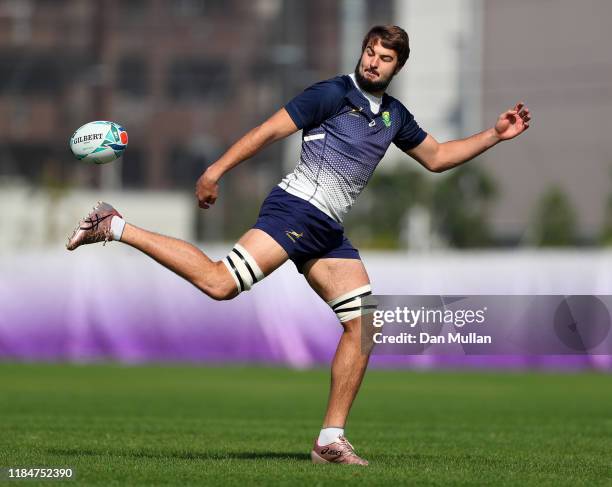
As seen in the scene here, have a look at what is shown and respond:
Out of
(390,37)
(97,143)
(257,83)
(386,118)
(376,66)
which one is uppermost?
(257,83)

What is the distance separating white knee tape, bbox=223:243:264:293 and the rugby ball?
1060 mm

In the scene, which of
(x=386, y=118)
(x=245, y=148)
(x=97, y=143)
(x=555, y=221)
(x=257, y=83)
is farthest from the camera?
(x=257, y=83)

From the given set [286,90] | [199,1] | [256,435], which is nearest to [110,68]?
[199,1]

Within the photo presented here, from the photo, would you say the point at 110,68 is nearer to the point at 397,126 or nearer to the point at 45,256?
the point at 45,256

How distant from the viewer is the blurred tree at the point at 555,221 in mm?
42531

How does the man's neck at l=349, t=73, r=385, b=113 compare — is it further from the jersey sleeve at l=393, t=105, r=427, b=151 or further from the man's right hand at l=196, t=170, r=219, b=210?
the man's right hand at l=196, t=170, r=219, b=210

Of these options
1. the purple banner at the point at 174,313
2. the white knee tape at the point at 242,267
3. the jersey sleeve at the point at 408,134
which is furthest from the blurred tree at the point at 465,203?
the white knee tape at the point at 242,267

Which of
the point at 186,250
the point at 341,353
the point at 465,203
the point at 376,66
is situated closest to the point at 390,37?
the point at 376,66

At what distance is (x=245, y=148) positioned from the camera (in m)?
7.80

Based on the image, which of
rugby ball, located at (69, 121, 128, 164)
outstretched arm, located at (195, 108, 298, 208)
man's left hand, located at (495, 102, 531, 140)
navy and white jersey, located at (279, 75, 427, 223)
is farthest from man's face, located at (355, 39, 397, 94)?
rugby ball, located at (69, 121, 128, 164)

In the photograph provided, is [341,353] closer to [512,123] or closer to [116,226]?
[116,226]

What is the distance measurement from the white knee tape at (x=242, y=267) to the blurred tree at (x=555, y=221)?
115ft

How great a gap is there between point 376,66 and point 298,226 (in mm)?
995

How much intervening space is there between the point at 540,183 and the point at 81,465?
143 feet
